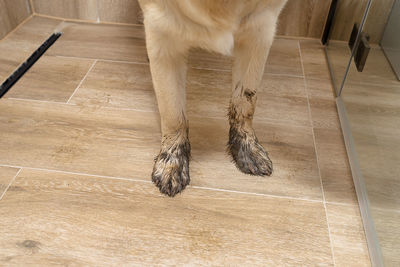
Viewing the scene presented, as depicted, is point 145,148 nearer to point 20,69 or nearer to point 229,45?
point 229,45

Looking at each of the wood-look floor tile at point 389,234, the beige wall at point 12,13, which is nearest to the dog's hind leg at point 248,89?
the wood-look floor tile at point 389,234

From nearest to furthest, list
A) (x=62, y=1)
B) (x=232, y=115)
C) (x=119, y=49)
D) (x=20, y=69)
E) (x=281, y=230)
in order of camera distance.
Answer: (x=281, y=230) → (x=232, y=115) → (x=20, y=69) → (x=119, y=49) → (x=62, y=1)

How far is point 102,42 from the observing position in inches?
84.0

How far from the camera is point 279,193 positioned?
4.41ft

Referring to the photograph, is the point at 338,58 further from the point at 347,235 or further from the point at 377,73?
the point at 347,235

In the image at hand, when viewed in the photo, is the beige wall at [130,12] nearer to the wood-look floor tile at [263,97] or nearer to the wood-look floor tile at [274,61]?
the wood-look floor tile at [274,61]

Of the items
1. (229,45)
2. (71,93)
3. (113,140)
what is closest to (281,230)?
(229,45)

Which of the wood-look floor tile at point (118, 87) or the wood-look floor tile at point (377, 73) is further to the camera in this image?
the wood-look floor tile at point (118, 87)

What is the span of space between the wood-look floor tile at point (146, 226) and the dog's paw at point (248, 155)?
12cm

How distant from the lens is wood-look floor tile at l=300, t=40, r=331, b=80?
6.41ft

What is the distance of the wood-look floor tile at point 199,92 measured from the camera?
1694 mm

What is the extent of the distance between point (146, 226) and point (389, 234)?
2.38 ft

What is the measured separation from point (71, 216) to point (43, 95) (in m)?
0.73

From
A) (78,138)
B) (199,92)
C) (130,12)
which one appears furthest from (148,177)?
(130,12)
